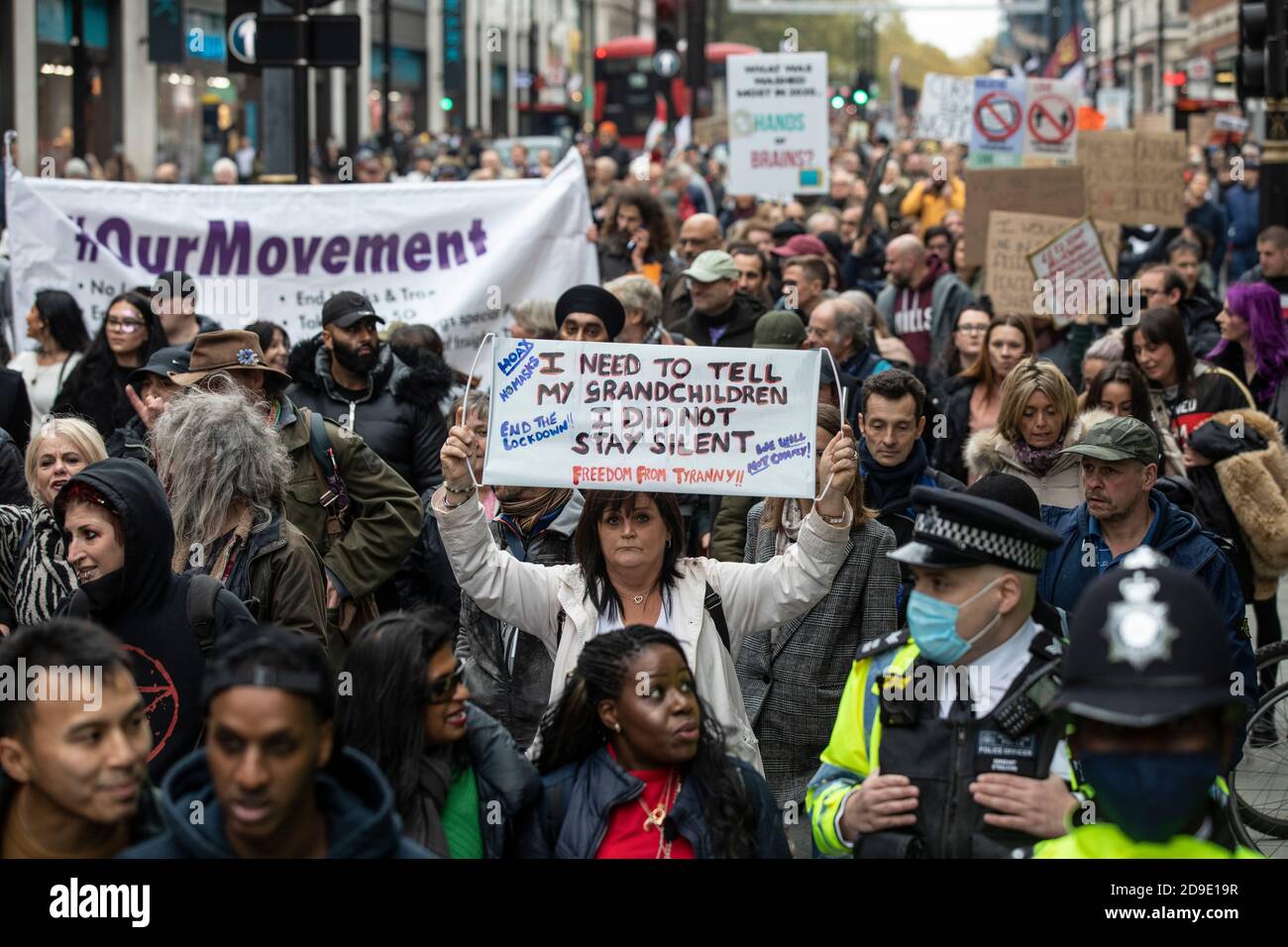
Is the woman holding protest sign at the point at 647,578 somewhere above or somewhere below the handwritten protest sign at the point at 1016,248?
below

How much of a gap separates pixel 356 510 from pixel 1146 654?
410 centimetres

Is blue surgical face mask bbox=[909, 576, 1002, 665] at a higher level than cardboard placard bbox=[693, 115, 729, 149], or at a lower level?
lower

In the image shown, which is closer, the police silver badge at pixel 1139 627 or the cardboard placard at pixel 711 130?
the police silver badge at pixel 1139 627

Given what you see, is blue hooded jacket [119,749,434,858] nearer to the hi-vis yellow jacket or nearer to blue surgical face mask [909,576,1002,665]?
the hi-vis yellow jacket

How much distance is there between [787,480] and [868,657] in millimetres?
1336

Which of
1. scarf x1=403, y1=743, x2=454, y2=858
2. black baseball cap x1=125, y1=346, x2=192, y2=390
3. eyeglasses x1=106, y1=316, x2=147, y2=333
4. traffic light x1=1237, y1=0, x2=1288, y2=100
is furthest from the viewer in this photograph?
traffic light x1=1237, y1=0, x2=1288, y2=100

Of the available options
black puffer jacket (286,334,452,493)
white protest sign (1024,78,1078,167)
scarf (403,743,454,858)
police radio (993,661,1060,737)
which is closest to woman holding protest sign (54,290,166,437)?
black puffer jacket (286,334,452,493)

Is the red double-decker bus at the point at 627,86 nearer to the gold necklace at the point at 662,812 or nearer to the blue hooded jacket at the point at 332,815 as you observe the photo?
the gold necklace at the point at 662,812

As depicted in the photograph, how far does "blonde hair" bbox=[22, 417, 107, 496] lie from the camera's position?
6.09 m

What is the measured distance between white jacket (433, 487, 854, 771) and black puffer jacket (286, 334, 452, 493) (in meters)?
2.32

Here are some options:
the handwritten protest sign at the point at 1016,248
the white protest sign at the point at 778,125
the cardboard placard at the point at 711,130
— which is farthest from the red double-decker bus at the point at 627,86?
the handwritten protest sign at the point at 1016,248

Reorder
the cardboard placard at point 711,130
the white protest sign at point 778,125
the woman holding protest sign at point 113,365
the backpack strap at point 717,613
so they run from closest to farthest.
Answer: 1. the backpack strap at point 717,613
2. the woman holding protest sign at point 113,365
3. the white protest sign at point 778,125
4. the cardboard placard at point 711,130

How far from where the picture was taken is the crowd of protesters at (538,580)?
342 centimetres

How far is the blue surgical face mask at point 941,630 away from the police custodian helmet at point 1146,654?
0.91 metres
